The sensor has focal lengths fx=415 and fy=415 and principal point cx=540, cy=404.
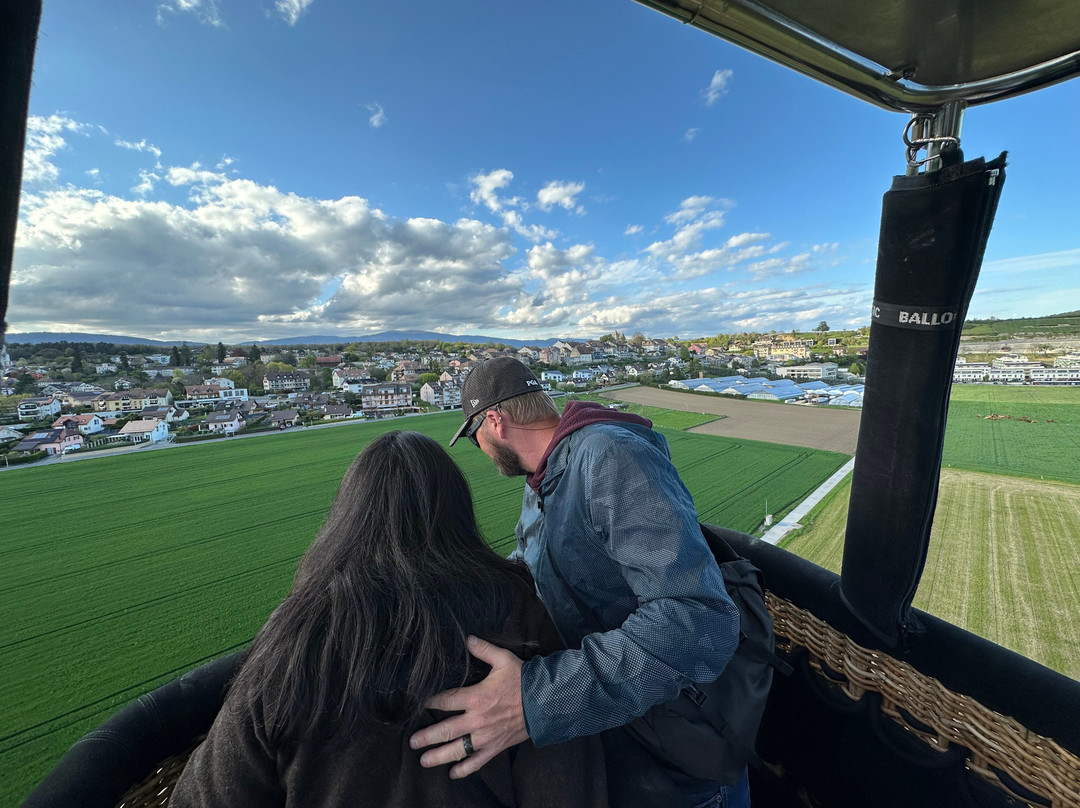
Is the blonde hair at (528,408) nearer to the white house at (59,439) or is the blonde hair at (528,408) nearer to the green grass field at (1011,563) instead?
the green grass field at (1011,563)

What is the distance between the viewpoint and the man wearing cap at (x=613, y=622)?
50cm

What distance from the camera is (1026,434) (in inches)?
78.3

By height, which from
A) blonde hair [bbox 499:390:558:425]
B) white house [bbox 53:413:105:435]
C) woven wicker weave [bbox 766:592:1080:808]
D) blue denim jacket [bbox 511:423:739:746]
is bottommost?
white house [bbox 53:413:105:435]

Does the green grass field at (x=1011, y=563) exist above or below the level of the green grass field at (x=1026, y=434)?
below

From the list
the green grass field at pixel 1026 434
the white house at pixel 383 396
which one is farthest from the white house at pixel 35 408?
the green grass field at pixel 1026 434

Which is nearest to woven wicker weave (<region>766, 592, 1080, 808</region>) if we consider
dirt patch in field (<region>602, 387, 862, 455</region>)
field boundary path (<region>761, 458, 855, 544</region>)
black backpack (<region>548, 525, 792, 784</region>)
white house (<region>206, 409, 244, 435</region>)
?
black backpack (<region>548, 525, 792, 784</region>)

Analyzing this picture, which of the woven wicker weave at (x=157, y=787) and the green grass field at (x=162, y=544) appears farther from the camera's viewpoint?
the green grass field at (x=162, y=544)

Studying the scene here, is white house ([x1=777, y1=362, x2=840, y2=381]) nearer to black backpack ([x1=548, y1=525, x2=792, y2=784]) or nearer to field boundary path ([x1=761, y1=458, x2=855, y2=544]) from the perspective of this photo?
black backpack ([x1=548, y1=525, x2=792, y2=784])

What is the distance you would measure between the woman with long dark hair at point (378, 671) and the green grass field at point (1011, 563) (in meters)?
1.42

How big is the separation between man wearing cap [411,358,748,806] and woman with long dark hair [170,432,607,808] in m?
0.04

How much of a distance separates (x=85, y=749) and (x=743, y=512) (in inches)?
379

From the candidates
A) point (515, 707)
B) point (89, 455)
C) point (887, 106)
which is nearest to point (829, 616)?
point (515, 707)

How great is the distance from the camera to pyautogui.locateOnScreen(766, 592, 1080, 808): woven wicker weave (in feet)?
1.93

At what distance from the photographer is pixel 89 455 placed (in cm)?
1327
